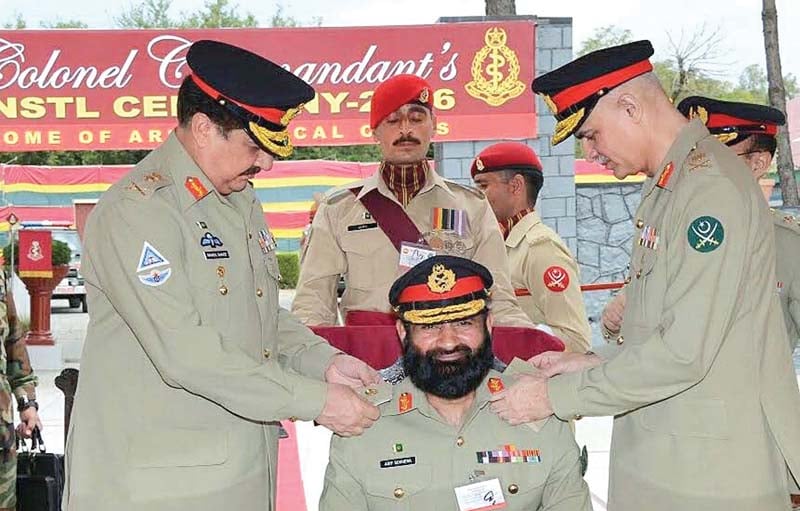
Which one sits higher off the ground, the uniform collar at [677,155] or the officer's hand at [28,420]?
the uniform collar at [677,155]

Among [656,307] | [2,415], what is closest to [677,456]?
[656,307]

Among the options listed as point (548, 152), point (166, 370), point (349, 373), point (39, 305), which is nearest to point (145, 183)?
point (166, 370)

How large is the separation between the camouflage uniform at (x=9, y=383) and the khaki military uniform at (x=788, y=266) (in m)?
2.71

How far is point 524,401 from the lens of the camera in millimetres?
2824

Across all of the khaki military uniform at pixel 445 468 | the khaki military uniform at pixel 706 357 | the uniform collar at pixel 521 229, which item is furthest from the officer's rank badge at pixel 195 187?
the uniform collar at pixel 521 229

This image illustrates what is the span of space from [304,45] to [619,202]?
3213mm

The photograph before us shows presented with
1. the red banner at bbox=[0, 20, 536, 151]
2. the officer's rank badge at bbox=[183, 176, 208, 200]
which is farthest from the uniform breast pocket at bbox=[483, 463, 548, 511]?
the red banner at bbox=[0, 20, 536, 151]

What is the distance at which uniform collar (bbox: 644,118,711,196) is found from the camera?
2.53 metres

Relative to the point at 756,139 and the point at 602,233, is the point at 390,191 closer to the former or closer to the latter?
the point at 756,139

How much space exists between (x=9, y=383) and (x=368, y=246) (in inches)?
55.5

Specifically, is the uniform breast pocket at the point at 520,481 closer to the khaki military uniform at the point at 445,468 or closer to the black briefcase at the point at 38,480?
the khaki military uniform at the point at 445,468

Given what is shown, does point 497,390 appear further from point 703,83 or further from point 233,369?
point 703,83

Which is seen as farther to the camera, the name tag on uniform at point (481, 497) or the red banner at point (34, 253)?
the red banner at point (34, 253)

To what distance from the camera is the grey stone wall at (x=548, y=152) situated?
8.77 metres
